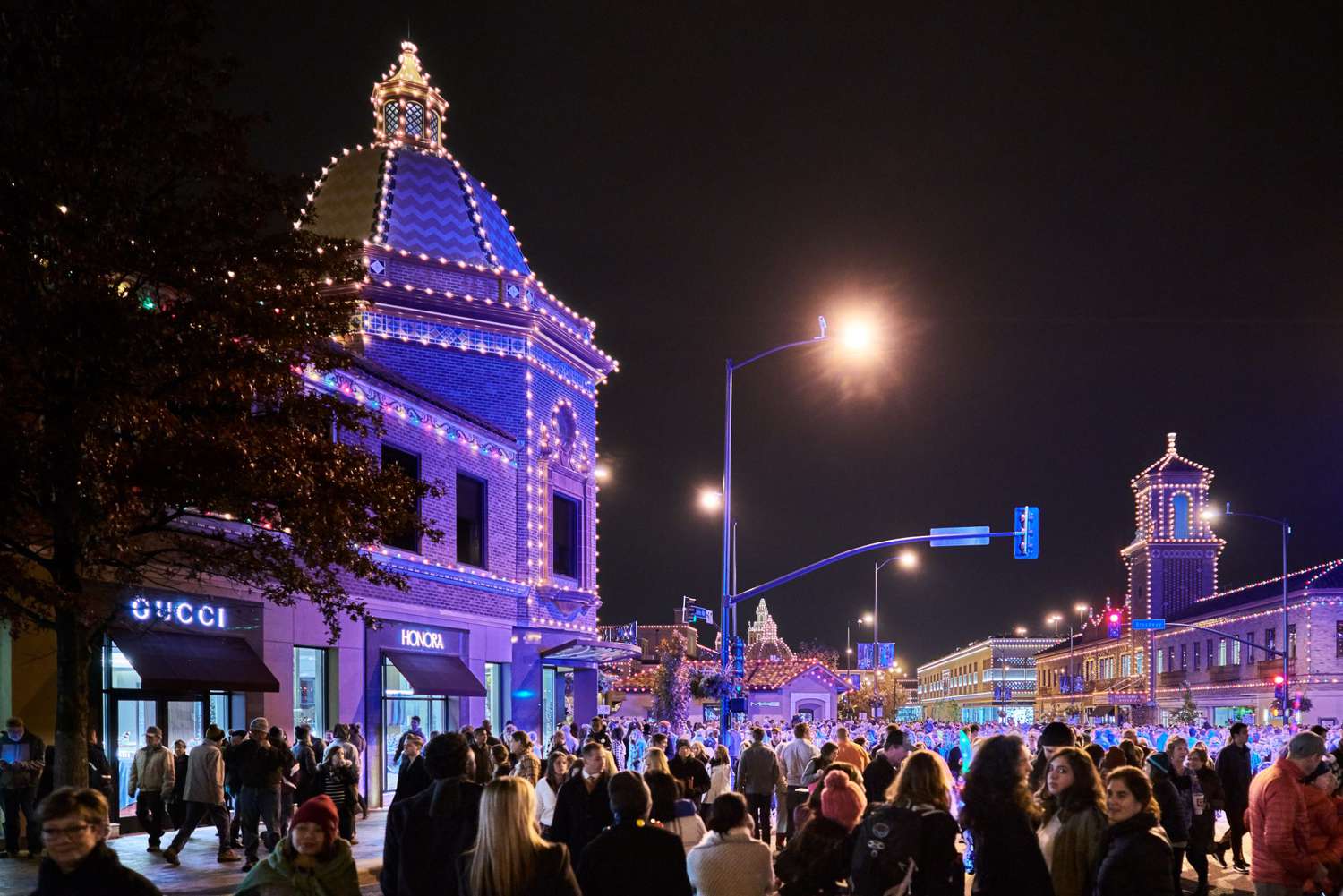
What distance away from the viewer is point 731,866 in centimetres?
680

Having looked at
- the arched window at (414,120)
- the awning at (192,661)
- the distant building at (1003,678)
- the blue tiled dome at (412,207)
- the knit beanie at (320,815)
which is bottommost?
the distant building at (1003,678)

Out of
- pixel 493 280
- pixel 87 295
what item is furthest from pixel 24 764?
pixel 493 280

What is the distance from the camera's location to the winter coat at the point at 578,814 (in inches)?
371

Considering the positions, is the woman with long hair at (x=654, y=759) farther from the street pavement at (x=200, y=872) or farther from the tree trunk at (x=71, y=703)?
the tree trunk at (x=71, y=703)

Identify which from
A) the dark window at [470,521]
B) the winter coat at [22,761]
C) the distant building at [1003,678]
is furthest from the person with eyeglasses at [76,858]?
the distant building at [1003,678]

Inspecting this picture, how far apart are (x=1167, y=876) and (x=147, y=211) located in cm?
1133

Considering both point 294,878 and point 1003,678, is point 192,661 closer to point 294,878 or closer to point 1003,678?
point 294,878

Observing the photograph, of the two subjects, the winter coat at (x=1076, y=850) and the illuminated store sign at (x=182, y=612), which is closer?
the winter coat at (x=1076, y=850)

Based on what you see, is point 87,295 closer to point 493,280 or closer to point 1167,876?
point 1167,876

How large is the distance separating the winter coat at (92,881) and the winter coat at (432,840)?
1.97 meters

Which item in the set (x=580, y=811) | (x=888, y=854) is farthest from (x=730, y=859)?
(x=580, y=811)

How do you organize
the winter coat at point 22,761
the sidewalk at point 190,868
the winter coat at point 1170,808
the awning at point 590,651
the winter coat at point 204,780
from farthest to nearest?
the awning at point 590,651 → the winter coat at point 204,780 → the winter coat at point 22,761 → the sidewalk at point 190,868 → the winter coat at point 1170,808

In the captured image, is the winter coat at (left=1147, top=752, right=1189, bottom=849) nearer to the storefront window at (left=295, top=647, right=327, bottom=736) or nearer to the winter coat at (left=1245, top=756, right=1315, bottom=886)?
the winter coat at (left=1245, top=756, right=1315, bottom=886)

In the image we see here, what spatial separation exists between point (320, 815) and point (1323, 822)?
6.03 m
